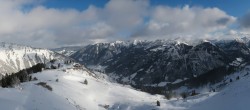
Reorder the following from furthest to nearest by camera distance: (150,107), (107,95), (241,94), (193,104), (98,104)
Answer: (107,95)
(98,104)
(150,107)
(193,104)
(241,94)

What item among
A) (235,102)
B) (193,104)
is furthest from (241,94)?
(193,104)

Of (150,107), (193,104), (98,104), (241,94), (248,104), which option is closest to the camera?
(248,104)

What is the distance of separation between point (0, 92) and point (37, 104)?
11.9 meters

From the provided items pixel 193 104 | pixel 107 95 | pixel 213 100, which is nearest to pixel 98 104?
pixel 107 95

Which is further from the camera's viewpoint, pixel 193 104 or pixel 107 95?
pixel 107 95

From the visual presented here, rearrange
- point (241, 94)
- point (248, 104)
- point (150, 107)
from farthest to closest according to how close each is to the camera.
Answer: point (150, 107)
point (241, 94)
point (248, 104)

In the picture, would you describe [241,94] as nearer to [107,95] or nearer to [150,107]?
[150,107]

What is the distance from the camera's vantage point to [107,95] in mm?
138375

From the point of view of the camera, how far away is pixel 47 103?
6806cm

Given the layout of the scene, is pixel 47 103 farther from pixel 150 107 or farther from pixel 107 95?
pixel 107 95

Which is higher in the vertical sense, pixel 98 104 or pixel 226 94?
pixel 226 94

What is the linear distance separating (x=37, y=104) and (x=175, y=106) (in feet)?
121

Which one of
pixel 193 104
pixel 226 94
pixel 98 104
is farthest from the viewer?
pixel 98 104

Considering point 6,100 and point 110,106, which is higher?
point 6,100
